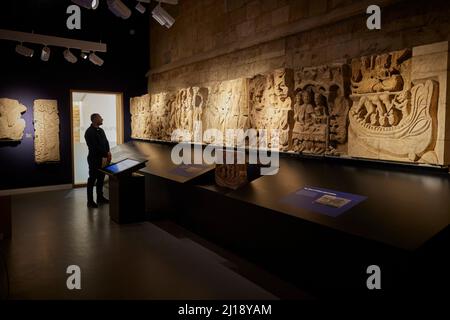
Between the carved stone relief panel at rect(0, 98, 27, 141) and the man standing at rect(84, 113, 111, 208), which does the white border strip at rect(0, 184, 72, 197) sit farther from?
the man standing at rect(84, 113, 111, 208)

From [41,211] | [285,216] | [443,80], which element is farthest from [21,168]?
[443,80]

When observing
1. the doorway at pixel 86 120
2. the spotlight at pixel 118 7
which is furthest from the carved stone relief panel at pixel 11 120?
the spotlight at pixel 118 7

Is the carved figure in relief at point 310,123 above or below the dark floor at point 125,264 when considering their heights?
above

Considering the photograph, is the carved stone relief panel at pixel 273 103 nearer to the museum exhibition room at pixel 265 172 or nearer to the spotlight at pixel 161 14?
the museum exhibition room at pixel 265 172

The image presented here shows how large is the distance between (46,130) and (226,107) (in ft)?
15.7

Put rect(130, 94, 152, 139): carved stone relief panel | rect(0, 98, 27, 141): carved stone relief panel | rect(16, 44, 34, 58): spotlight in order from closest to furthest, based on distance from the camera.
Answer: rect(16, 44, 34, 58): spotlight
rect(0, 98, 27, 141): carved stone relief panel
rect(130, 94, 152, 139): carved stone relief panel

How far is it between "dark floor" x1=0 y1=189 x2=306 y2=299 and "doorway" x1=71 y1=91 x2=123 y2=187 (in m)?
3.60

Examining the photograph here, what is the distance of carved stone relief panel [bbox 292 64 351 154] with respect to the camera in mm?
3945

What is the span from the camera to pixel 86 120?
10.1 metres

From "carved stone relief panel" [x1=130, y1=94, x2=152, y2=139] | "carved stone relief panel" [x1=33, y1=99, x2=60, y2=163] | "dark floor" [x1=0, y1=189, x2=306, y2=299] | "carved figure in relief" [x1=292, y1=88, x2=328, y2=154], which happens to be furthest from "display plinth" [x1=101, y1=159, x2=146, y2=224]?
"carved stone relief panel" [x1=33, y1=99, x2=60, y2=163]

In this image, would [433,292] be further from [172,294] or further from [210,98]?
[210,98]

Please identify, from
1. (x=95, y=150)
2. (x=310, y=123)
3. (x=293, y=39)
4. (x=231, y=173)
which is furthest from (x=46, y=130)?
(x=310, y=123)

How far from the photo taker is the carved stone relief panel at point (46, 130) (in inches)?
321

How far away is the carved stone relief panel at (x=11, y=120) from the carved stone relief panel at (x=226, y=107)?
4310mm
